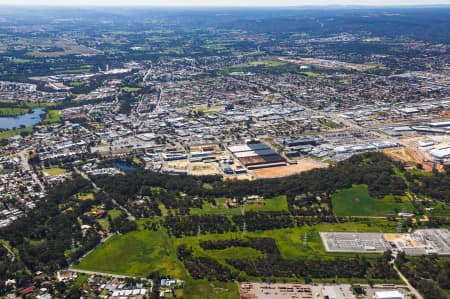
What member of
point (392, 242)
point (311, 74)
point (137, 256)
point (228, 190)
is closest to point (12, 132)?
point (228, 190)

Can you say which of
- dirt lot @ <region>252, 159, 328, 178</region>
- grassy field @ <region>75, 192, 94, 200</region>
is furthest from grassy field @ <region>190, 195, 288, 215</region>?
grassy field @ <region>75, 192, 94, 200</region>

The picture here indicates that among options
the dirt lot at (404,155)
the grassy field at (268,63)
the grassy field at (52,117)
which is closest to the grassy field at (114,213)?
the dirt lot at (404,155)

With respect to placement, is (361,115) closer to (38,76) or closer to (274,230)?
(274,230)

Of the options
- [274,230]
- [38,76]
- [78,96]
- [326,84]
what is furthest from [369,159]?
[38,76]

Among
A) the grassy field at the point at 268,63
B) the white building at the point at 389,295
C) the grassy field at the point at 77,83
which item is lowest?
the white building at the point at 389,295

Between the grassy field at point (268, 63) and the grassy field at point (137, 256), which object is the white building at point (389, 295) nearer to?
the grassy field at point (137, 256)

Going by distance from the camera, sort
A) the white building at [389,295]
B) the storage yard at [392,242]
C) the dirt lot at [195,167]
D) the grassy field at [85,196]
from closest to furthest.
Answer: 1. the white building at [389,295]
2. the storage yard at [392,242]
3. the grassy field at [85,196]
4. the dirt lot at [195,167]

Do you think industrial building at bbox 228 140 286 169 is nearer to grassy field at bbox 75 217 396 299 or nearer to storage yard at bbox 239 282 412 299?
grassy field at bbox 75 217 396 299

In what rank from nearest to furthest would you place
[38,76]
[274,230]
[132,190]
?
[274,230]
[132,190]
[38,76]

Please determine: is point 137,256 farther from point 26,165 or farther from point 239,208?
point 26,165
